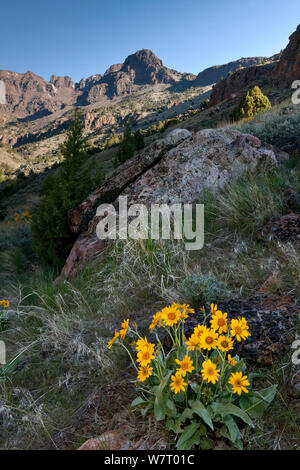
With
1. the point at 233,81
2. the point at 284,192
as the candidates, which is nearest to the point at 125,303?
the point at 284,192

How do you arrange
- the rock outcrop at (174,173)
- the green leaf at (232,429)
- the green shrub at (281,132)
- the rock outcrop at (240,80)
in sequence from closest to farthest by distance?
the green leaf at (232,429) → the rock outcrop at (174,173) → the green shrub at (281,132) → the rock outcrop at (240,80)

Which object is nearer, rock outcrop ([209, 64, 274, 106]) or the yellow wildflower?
the yellow wildflower

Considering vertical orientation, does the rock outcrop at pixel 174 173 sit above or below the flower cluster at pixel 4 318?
above

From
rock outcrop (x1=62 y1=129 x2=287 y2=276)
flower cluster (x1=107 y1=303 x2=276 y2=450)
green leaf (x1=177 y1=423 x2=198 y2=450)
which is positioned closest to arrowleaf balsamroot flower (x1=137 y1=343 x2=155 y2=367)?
flower cluster (x1=107 y1=303 x2=276 y2=450)

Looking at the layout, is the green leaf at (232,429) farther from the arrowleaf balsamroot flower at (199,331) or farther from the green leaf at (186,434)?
the arrowleaf balsamroot flower at (199,331)

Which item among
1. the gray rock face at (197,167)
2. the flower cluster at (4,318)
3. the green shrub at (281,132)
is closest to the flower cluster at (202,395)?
the flower cluster at (4,318)

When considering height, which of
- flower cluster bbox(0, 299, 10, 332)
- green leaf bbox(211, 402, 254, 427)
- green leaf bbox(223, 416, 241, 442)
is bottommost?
flower cluster bbox(0, 299, 10, 332)

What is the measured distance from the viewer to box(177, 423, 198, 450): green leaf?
1.22 m

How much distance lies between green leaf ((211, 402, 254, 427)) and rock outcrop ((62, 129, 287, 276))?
10.1 feet

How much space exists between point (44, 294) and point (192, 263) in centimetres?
163

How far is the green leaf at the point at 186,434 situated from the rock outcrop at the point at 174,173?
121 inches

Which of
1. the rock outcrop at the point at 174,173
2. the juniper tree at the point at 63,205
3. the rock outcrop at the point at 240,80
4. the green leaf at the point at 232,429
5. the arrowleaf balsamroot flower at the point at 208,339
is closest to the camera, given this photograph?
the green leaf at the point at 232,429

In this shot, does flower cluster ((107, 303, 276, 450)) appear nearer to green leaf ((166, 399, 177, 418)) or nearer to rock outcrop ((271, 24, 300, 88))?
green leaf ((166, 399, 177, 418))

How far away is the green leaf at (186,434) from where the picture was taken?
3.99 feet
